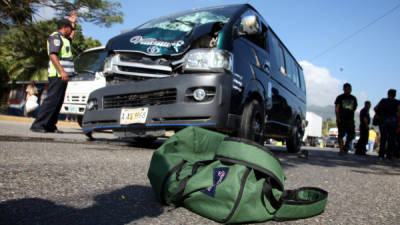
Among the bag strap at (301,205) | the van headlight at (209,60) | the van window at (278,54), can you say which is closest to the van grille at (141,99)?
the van headlight at (209,60)

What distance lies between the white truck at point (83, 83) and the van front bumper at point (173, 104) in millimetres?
2917

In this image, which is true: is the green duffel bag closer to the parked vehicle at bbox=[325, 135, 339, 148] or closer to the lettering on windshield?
the lettering on windshield

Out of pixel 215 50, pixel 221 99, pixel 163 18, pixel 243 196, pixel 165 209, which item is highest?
pixel 163 18

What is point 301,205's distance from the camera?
1.58 m

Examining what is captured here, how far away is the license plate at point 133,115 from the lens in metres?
3.76

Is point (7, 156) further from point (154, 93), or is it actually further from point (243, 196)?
point (243, 196)

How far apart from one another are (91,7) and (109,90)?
8.81 meters

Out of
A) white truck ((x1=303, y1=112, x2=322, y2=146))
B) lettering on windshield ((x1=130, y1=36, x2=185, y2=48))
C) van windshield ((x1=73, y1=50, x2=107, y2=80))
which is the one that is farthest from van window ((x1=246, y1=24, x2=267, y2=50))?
white truck ((x1=303, y1=112, x2=322, y2=146))

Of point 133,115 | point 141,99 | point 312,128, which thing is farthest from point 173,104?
point 312,128

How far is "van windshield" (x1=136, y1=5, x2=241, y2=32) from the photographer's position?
13.3 feet

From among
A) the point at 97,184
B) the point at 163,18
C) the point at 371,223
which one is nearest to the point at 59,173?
the point at 97,184

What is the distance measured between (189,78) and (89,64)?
4130 millimetres

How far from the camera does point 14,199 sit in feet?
5.01

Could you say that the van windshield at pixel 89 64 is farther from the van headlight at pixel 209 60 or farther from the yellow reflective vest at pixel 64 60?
the van headlight at pixel 209 60
